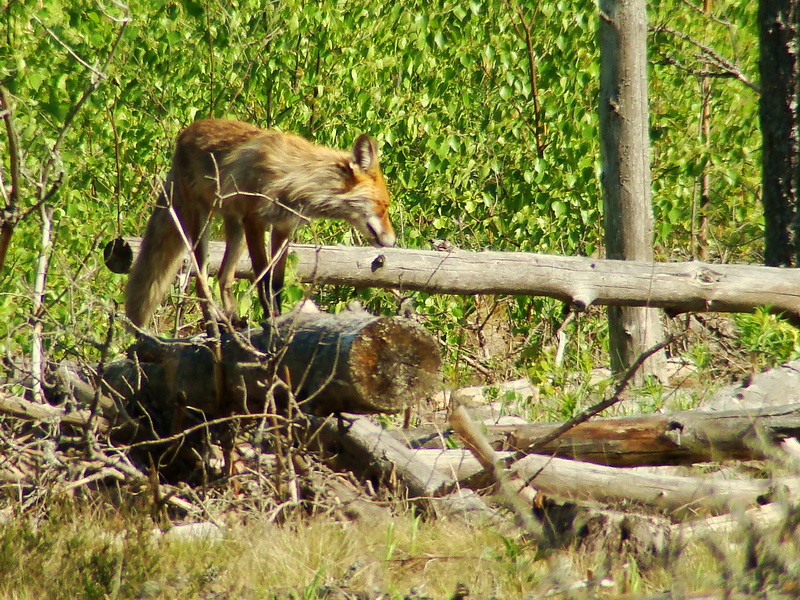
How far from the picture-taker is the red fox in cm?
607

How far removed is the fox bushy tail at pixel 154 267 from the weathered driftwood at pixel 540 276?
220 mm

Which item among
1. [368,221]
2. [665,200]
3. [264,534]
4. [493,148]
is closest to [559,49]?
[493,148]

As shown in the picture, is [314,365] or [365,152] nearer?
[314,365]

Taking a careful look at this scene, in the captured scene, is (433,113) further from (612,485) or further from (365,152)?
(612,485)

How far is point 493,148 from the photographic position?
352 inches

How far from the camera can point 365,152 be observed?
646cm

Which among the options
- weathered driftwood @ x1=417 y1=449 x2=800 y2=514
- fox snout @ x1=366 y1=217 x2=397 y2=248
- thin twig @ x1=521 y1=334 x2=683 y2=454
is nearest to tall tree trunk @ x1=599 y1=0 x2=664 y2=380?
fox snout @ x1=366 y1=217 x2=397 y2=248

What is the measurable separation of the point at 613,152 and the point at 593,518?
4.11 metres

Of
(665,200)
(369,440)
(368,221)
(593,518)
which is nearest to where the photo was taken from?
(593,518)

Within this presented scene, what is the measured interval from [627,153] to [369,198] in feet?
7.09

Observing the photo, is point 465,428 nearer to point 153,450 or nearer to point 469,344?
point 153,450

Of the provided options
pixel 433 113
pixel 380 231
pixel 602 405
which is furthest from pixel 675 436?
pixel 433 113

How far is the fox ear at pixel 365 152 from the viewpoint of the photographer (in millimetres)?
6379

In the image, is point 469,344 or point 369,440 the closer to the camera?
point 369,440
